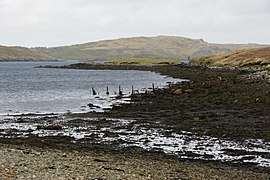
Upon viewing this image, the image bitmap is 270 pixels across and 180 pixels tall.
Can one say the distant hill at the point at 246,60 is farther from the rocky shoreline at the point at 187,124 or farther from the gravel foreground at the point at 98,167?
the gravel foreground at the point at 98,167

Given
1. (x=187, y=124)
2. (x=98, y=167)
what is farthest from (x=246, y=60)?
(x=98, y=167)

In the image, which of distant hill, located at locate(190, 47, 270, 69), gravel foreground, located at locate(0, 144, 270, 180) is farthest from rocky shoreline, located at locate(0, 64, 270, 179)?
distant hill, located at locate(190, 47, 270, 69)

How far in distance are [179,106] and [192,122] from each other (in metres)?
9.14

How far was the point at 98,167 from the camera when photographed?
1684cm

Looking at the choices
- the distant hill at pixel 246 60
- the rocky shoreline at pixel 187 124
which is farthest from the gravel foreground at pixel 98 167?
the distant hill at pixel 246 60

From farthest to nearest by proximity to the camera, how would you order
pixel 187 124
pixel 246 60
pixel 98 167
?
pixel 246 60 → pixel 187 124 → pixel 98 167

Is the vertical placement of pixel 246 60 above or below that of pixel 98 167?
above

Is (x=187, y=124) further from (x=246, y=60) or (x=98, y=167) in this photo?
(x=246, y=60)

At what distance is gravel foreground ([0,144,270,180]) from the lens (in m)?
15.1

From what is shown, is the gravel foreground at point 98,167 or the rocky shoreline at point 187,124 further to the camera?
the rocky shoreline at point 187,124

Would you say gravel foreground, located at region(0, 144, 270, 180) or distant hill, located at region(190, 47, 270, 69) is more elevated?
distant hill, located at region(190, 47, 270, 69)

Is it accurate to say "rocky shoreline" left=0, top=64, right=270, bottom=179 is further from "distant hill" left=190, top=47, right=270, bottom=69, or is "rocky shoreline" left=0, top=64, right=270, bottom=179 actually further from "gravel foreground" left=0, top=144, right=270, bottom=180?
"distant hill" left=190, top=47, right=270, bottom=69

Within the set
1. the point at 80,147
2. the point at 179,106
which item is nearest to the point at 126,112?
the point at 179,106

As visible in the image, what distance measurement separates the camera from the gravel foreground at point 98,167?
49.4 feet
